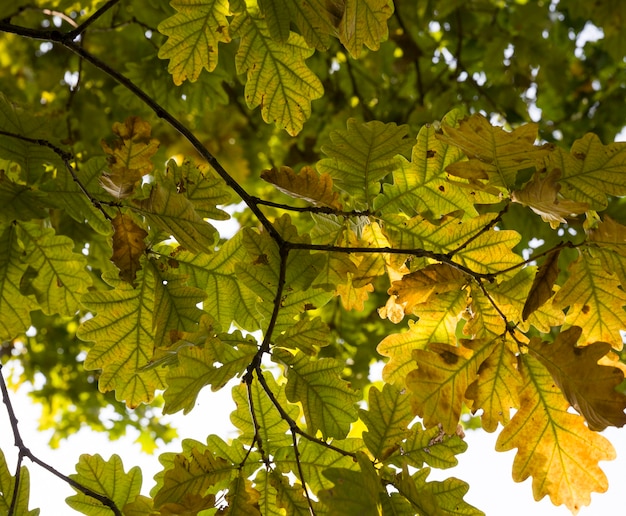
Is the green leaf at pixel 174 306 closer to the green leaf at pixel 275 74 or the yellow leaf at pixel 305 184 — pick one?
the yellow leaf at pixel 305 184

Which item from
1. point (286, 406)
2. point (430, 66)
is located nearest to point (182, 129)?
point (286, 406)

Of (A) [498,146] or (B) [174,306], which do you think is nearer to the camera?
(A) [498,146]

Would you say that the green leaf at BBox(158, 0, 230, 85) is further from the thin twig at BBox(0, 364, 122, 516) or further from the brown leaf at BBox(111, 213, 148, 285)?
the thin twig at BBox(0, 364, 122, 516)

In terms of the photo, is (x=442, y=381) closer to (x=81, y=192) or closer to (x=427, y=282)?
(x=427, y=282)

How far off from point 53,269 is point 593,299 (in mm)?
1106

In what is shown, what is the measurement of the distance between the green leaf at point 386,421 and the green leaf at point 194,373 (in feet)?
0.86

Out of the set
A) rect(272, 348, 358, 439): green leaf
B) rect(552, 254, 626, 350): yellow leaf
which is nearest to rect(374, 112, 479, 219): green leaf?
rect(552, 254, 626, 350): yellow leaf

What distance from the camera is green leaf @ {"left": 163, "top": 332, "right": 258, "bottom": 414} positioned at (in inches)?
39.1

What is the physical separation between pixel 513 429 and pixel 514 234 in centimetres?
35

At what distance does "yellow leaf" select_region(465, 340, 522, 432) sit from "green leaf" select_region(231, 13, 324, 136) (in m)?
0.61

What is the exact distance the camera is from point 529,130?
0.99m

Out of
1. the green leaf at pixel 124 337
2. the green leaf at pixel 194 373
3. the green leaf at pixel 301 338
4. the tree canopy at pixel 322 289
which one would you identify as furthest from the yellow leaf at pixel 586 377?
the green leaf at pixel 124 337

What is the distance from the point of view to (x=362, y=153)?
1148 mm

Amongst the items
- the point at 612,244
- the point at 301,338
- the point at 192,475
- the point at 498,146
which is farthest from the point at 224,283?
the point at 612,244
